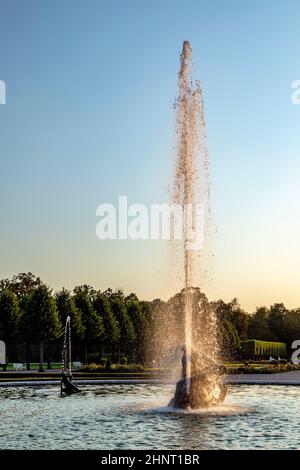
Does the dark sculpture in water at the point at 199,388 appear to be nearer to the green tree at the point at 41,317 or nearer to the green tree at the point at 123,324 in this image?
the green tree at the point at 41,317

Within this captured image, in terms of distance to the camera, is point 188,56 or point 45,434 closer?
point 45,434

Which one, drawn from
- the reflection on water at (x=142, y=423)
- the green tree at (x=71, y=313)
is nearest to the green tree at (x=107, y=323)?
the green tree at (x=71, y=313)

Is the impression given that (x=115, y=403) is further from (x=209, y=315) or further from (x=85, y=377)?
(x=209, y=315)

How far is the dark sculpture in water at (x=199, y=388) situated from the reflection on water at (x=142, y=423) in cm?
56

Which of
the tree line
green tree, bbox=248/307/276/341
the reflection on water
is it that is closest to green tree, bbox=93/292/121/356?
the tree line

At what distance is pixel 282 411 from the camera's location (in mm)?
23125

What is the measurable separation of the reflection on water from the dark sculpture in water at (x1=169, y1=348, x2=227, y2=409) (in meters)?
0.56

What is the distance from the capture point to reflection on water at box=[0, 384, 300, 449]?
16297mm

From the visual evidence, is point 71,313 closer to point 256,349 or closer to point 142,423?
point 256,349

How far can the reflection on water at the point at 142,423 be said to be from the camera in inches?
642

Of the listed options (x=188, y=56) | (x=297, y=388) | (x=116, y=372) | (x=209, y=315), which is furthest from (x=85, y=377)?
(x=209, y=315)

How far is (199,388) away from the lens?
24.0 m

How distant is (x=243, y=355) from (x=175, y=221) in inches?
2326

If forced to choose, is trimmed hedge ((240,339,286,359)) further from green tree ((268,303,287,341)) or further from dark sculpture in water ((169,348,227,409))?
dark sculpture in water ((169,348,227,409))
